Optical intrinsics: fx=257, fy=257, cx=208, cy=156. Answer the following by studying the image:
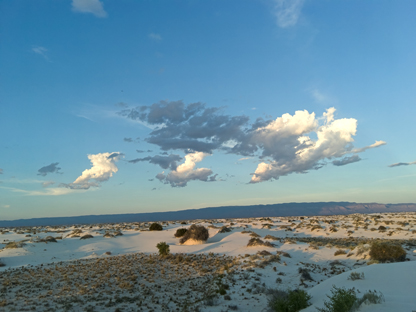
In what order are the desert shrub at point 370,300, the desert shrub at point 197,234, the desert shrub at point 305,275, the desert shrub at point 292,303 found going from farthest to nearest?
the desert shrub at point 197,234, the desert shrub at point 305,275, the desert shrub at point 292,303, the desert shrub at point 370,300

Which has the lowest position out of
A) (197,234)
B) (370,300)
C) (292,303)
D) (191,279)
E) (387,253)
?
(191,279)

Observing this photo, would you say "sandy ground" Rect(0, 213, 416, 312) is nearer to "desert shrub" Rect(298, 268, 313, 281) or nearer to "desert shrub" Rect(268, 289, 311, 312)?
"desert shrub" Rect(298, 268, 313, 281)

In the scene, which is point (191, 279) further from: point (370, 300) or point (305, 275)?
point (370, 300)

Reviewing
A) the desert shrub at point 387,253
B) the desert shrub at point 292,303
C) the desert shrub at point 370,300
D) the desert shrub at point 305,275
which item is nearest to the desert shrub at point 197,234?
the desert shrub at point 305,275

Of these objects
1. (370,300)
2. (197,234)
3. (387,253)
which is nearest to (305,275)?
(387,253)

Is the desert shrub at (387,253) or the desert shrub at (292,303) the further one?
the desert shrub at (387,253)

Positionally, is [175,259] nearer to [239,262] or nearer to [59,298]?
[239,262]

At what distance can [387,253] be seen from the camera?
17.2 metres

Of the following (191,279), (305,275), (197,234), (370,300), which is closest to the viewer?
(370,300)

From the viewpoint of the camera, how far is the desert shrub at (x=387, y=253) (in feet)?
55.5

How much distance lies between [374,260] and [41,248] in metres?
31.8

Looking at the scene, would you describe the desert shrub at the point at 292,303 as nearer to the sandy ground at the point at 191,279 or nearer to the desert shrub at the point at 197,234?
the sandy ground at the point at 191,279

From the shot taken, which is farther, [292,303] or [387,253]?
[387,253]

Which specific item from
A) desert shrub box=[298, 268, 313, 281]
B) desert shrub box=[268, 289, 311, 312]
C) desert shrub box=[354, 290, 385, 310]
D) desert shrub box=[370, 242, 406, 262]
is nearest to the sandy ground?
desert shrub box=[298, 268, 313, 281]
